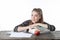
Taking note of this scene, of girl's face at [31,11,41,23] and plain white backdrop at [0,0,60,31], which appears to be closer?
girl's face at [31,11,41,23]

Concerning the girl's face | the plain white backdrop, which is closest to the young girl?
the girl's face

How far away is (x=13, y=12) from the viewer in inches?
111

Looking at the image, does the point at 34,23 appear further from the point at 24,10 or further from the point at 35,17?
the point at 24,10

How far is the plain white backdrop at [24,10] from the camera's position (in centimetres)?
280

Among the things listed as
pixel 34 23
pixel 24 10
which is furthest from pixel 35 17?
pixel 24 10

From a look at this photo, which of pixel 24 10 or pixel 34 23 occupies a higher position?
pixel 24 10

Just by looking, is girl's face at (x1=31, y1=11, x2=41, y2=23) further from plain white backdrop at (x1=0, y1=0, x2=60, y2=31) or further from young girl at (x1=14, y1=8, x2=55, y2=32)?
plain white backdrop at (x1=0, y1=0, x2=60, y2=31)

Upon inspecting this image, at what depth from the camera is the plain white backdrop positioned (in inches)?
110

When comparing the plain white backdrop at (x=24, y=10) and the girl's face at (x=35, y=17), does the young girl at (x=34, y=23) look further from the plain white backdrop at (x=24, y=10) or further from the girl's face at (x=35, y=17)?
the plain white backdrop at (x=24, y=10)

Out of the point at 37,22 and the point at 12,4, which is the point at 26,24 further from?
the point at 12,4

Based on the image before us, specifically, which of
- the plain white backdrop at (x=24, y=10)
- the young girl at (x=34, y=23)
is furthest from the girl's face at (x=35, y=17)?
the plain white backdrop at (x=24, y=10)

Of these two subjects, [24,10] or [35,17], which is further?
[24,10]

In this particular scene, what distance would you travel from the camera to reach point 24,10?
2.82m

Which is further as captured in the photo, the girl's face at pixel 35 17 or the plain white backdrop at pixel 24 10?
the plain white backdrop at pixel 24 10
